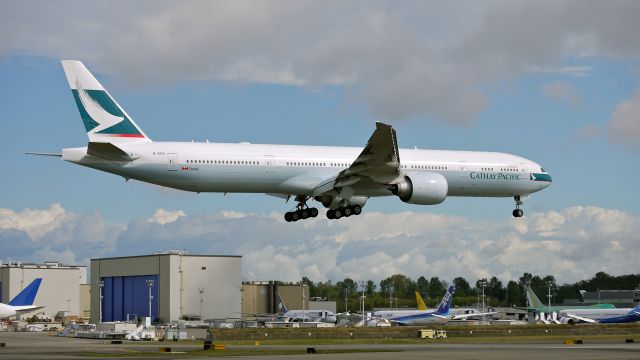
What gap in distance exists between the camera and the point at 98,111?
51.9 meters

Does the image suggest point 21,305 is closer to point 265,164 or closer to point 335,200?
point 335,200

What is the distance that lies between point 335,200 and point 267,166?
6.45 metres

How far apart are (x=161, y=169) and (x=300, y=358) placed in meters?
16.4

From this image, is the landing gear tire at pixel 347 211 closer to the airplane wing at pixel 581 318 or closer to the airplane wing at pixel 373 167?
the airplane wing at pixel 373 167

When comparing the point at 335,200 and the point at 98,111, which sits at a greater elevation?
the point at 98,111

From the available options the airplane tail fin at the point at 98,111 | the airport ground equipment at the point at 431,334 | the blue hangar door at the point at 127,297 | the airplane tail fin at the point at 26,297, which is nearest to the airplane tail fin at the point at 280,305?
the blue hangar door at the point at 127,297

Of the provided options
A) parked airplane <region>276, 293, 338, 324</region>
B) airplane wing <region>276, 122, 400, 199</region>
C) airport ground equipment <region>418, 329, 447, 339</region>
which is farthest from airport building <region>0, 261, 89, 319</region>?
airplane wing <region>276, 122, 400, 199</region>

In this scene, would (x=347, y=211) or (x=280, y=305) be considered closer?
(x=347, y=211)

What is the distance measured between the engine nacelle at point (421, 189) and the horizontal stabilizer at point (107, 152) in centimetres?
1589

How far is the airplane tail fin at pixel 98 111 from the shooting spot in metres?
51.8

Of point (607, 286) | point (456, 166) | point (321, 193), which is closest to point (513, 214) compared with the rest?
point (456, 166)

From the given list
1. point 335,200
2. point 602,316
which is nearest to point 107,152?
point 335,200

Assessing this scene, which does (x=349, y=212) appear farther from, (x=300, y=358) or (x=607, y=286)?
(x=607, y=286)

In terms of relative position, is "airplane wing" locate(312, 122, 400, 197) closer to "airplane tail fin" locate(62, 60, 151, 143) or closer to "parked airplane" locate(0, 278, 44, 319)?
"airplane tail fin" locate(62, 60, 151, 143)
